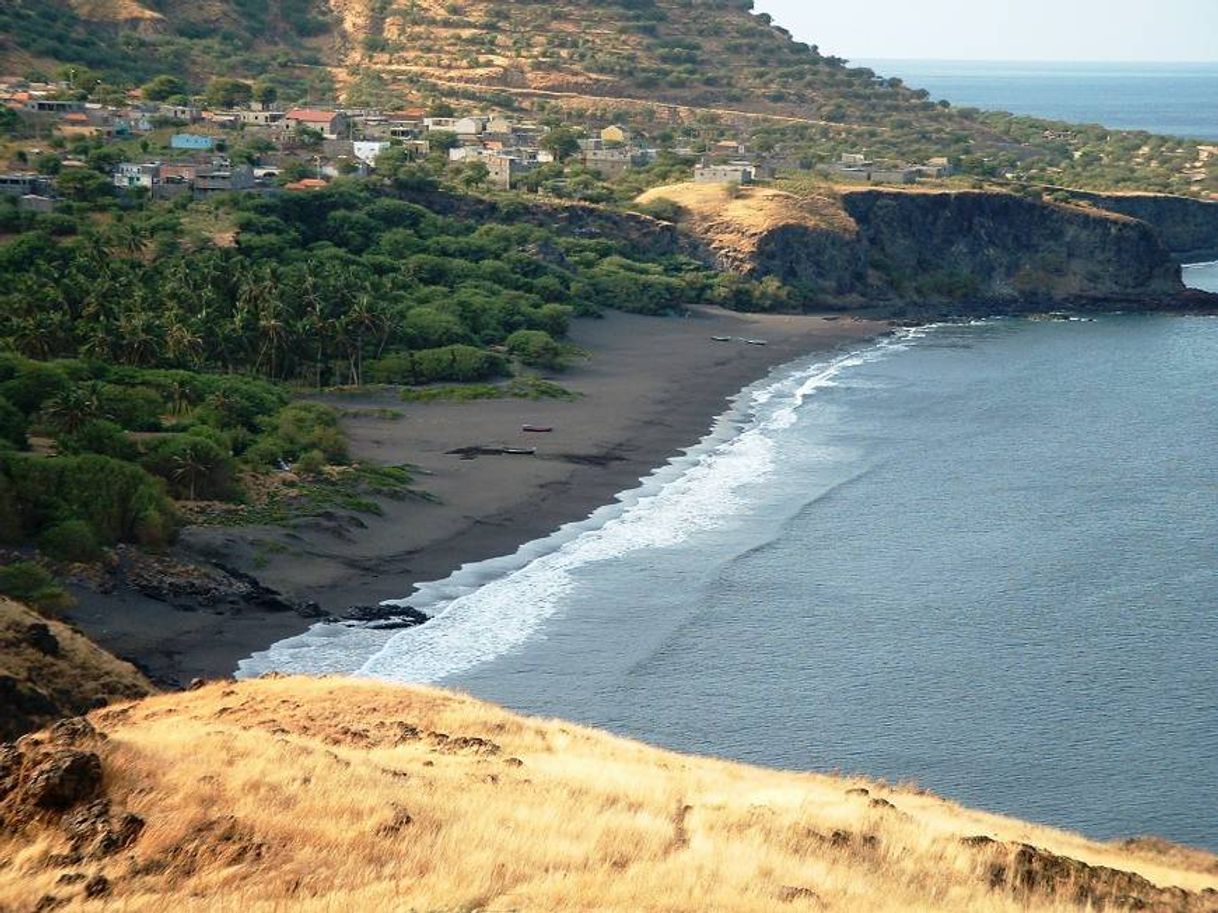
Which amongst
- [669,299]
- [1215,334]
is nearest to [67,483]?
[669,299]

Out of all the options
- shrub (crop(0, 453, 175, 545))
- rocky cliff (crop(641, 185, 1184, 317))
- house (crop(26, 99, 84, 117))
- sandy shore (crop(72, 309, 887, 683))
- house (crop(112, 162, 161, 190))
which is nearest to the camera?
sandy shore (crop(72, 309, 887, 683))

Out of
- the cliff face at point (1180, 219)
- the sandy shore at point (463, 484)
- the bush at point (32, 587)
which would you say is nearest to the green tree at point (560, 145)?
the sandy shore at point (463, 484)

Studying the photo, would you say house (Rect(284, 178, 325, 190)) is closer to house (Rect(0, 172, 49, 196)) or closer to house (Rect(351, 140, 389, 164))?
house (Rect(351, 140, 389, 164))

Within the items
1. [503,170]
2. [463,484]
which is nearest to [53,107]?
[503,170]

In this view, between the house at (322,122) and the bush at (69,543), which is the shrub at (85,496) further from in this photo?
the house at (322,122)

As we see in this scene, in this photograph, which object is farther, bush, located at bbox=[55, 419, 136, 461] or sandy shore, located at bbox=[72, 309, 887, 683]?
bush, located at bbox=[55, 419, 136, 461]

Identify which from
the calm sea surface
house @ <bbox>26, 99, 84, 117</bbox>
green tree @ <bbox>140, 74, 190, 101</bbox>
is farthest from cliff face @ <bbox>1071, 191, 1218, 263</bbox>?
house @ <bbox>26, 99, 84, 117</bbox>
